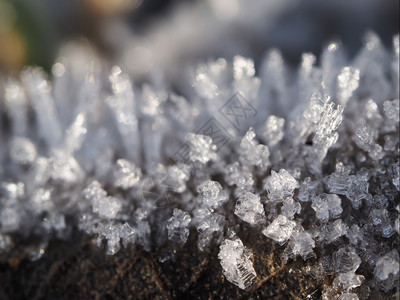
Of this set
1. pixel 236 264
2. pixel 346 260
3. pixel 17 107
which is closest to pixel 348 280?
pixel 346 260

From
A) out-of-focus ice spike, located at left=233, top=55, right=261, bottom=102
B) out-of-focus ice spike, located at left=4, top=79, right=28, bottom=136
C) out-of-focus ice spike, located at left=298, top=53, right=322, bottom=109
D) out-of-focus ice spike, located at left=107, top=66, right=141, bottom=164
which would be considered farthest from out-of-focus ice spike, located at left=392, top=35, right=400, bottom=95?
out-of-focus ice spike, located at left=4, top=79, right=28, bottom=136

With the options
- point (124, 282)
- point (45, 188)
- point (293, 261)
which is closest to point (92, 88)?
point (45, 188)

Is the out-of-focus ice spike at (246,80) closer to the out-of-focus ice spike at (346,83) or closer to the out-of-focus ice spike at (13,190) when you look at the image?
the out-of-focus ice spike at (346,83)

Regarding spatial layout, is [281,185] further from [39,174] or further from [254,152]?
[39,174]

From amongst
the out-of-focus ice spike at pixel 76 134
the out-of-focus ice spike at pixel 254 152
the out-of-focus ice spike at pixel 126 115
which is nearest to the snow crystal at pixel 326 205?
the out-of-focus ice spike at pixel 254 152

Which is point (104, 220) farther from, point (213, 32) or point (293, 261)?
point (213, 32)
